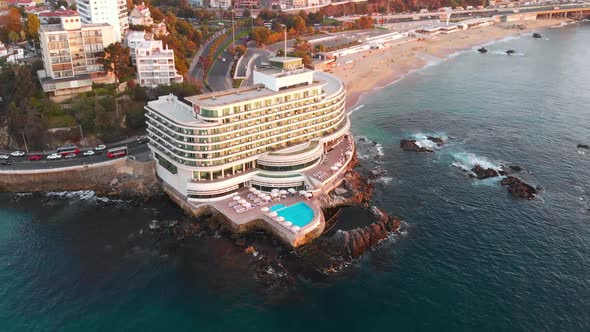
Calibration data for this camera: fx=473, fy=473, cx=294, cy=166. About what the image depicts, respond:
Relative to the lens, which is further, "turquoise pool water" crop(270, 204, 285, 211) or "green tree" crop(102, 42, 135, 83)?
"green tree" crop(102, 42, 135, 83)

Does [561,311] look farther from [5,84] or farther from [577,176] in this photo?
[5,84]

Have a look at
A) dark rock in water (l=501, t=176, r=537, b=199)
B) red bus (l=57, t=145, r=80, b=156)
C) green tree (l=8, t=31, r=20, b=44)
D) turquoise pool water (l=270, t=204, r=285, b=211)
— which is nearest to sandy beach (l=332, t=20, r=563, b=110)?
dark rock in water (l=501, t=176, r=537, b=199)

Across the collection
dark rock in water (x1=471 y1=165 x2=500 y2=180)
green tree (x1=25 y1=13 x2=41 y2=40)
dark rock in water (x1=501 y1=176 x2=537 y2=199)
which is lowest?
dark rock in water (x1=501 y1=176 x2=537 y2=199)

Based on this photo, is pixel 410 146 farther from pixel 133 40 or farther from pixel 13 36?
pixel 13 36

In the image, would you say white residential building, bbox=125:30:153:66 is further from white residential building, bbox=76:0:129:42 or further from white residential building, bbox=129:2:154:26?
white residential building, bbox=129:2:154:26

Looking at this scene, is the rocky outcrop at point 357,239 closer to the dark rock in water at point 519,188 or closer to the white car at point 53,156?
the dark rock in water at point 519,188
